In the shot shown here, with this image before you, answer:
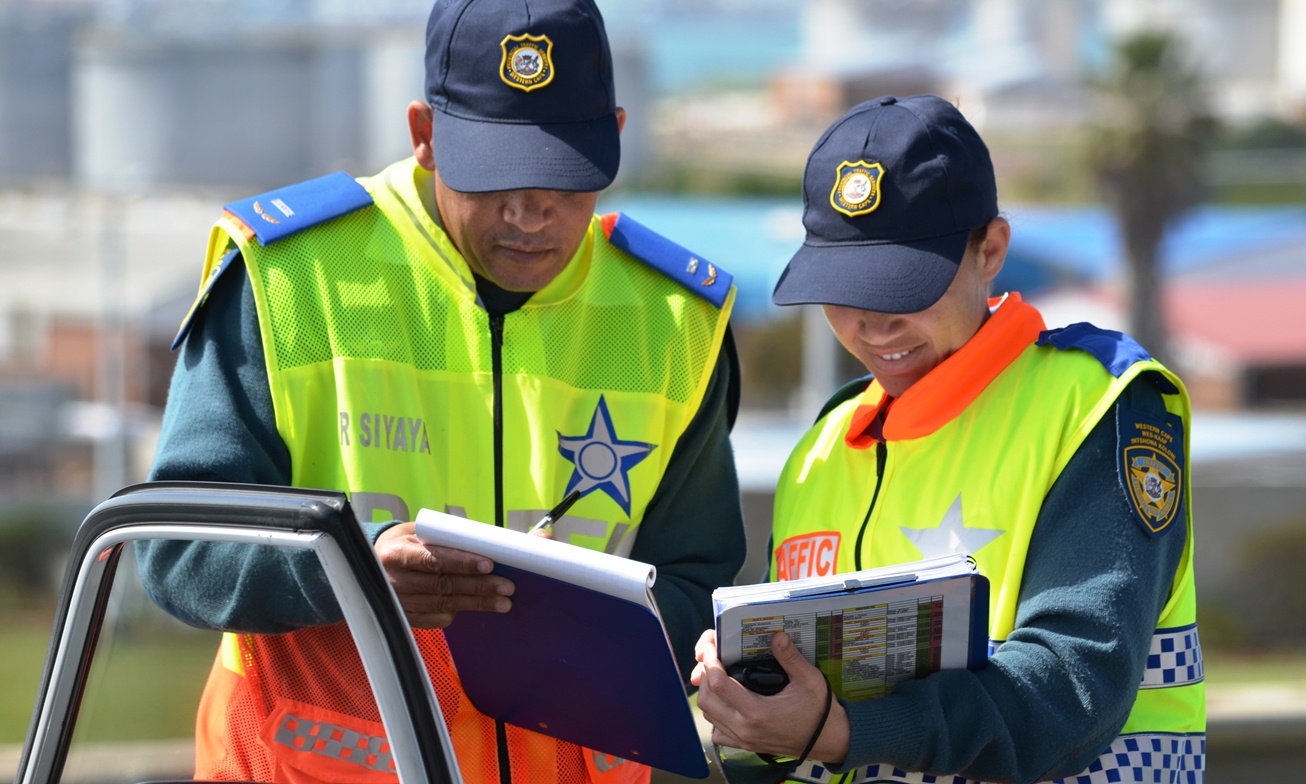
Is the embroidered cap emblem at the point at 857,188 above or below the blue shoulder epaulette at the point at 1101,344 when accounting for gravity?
above

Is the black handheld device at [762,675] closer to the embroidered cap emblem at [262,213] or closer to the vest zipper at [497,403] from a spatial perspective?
the vest zipper at [497,403]

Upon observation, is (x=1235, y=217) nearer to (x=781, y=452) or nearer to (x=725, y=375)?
(x=781, y=452)

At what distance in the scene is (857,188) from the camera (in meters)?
2.27

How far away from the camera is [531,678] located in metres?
2.26

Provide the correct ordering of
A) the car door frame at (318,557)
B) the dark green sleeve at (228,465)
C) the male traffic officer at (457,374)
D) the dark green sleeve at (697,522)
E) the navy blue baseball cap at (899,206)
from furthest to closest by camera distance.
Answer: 1. the dark green sleeve at (697,522)
2. the male traffic officer at (457,374)
3. the navy blue baseball cap at (899,206)
4. the dark green sleeve at (228,465)
5. the car door frame at (318,557)

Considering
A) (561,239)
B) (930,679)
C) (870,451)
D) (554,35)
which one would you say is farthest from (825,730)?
(554,35)

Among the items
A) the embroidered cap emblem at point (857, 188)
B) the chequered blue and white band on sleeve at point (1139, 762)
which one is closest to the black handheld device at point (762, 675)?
the chequered blue and white band on sleeve at point (1139, 762)

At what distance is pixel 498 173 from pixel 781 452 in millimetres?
18931

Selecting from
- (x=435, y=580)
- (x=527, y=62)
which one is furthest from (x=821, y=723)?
(x=527, y=62)

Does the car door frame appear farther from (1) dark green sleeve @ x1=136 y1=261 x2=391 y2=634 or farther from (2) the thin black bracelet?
(2) the thin black bracelet

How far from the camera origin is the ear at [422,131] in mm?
2549

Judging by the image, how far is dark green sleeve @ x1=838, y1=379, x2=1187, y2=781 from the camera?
6.66ft

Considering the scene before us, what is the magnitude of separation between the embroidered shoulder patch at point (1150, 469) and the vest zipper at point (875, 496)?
0.39m

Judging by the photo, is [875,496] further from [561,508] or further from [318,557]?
[318,557]
